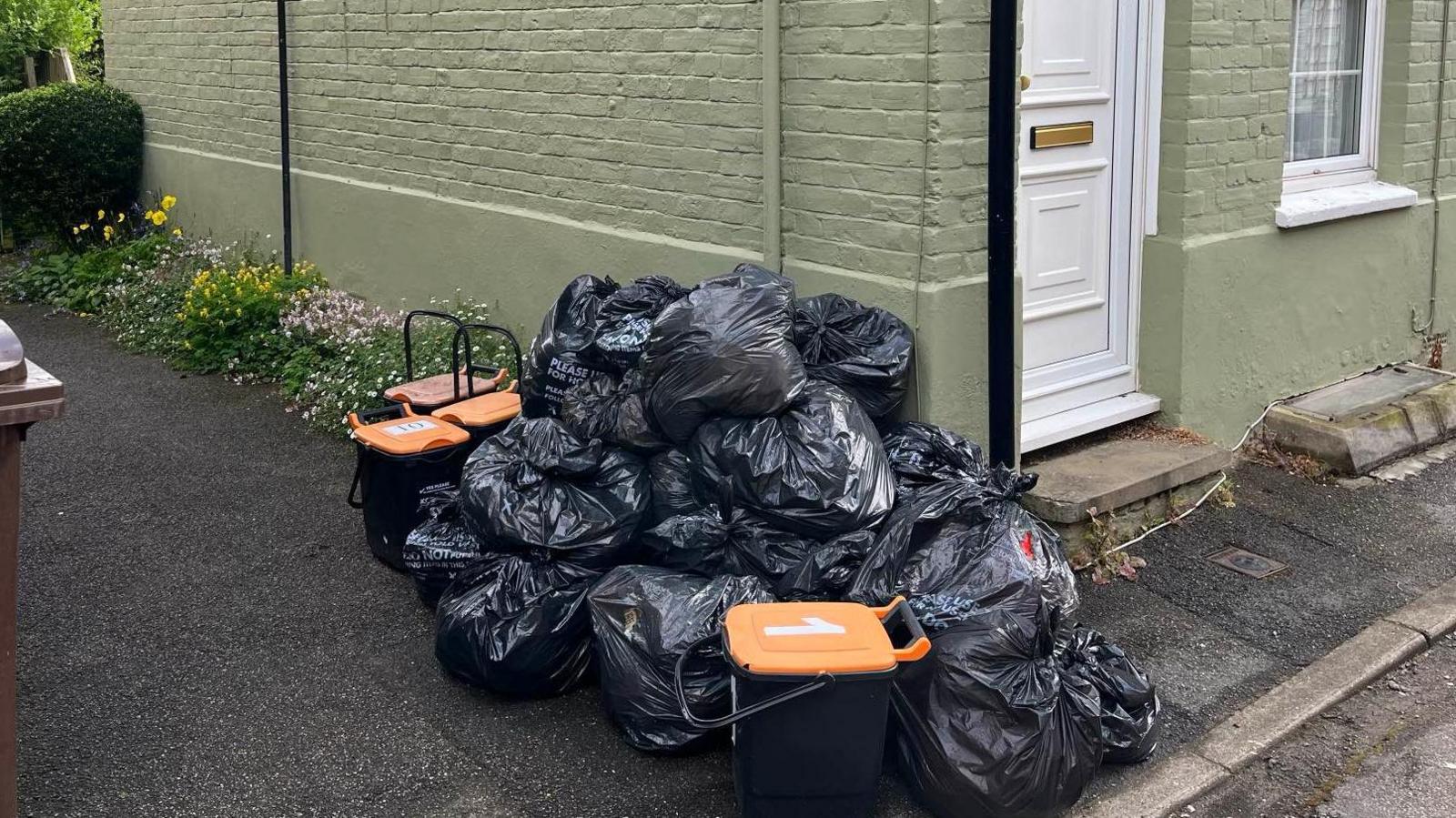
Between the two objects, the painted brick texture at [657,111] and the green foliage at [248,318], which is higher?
the painted brick texture at [657,111]

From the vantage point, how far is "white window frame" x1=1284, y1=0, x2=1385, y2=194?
22.8ft

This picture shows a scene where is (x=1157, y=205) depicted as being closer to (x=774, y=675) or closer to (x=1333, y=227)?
(x=1333, y=227)

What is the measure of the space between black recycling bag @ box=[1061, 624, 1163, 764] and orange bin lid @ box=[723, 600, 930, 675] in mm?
655

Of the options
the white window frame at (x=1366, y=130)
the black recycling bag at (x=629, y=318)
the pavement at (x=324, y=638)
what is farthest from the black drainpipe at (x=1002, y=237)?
the white window frame at (x=1366, y=130)

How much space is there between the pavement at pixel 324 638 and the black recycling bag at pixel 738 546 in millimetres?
527

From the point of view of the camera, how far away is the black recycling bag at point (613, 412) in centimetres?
459

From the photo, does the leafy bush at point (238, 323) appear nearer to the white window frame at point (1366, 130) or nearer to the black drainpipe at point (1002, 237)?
the black drainpipe at point (1002, 237)

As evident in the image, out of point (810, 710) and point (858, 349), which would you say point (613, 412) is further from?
point (810, 710)

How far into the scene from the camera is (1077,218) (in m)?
5.79

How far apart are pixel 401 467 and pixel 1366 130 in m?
5.17

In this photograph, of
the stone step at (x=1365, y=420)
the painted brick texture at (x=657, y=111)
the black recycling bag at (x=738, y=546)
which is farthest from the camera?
the stone step at (x=1365, y=420)

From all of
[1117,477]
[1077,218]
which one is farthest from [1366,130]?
[1117,477]

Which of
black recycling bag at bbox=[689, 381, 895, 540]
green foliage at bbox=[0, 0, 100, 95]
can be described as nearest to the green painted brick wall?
black recycling bag at bbox=[689, 381, 895, 540]

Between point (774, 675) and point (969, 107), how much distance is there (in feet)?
8.10
